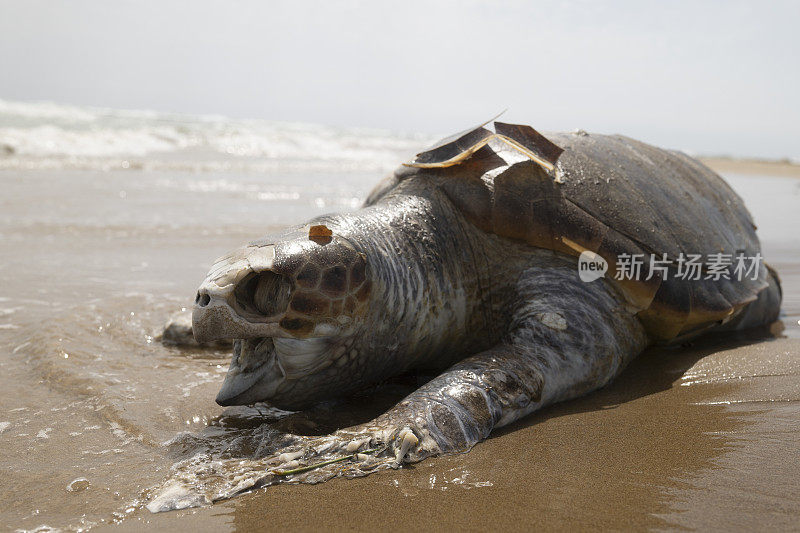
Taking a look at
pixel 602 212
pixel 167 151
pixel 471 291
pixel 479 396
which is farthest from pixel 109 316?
pixel 167 151

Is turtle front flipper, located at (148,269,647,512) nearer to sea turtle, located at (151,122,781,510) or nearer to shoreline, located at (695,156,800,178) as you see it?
sea turtle, located at (151,122,781,510)

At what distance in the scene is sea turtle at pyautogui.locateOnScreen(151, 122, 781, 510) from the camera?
85.7 inches

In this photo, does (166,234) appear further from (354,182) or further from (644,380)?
(354,182)

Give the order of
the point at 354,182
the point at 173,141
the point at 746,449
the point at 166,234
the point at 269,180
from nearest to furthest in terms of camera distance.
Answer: the point at 746,449 → the point at 166,234 → the point at 269,180 → the point at 354,182 → the point at 173,141

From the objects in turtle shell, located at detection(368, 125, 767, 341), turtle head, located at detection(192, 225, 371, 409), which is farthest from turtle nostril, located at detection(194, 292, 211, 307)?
turtle shell, located at detection(368, 125, 767, 341)

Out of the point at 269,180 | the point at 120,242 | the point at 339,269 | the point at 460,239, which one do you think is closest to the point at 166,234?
the point at 120,242

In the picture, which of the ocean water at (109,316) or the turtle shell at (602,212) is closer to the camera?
the ocean water at (109,316)

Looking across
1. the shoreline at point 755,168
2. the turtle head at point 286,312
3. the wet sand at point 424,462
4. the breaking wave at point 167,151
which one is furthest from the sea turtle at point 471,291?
the shoreline at point 755,168

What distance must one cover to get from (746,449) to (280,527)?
A: 1609mm

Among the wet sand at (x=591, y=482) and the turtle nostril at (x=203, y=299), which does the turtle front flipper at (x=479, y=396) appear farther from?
the turtle nostril at (x=203, y=299)

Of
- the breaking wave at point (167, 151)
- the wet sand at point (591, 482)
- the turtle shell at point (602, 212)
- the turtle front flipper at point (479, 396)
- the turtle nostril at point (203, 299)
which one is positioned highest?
the breaking wave at point (167, 151)

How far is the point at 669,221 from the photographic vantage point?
340cm

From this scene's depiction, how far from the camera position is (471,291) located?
9.86 ft

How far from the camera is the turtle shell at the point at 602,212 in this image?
301cm
